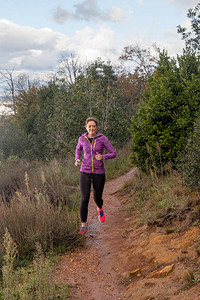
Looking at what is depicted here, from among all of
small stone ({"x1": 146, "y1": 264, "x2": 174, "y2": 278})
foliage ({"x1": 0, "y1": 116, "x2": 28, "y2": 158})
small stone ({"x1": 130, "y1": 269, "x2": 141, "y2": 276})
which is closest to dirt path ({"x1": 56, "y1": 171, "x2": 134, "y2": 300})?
small stone ({"x1": 130, "y1": 269, "x2": 141, "y2": 276})

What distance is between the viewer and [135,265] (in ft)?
14.9

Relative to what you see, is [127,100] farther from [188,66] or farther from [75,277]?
[75,277]

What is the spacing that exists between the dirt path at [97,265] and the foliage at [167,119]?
6.85 ft

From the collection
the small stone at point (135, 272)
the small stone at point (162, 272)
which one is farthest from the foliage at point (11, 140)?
the small stone at point (162, 272)

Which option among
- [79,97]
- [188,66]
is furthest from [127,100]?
[188,66]

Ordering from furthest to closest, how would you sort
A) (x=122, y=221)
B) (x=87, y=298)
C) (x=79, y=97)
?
(x=79, y=97), (x=122, y=221), (x=87, y=298)

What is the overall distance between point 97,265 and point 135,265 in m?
0.65

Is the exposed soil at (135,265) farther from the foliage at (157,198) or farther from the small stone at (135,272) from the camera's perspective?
the foliage at (157,198)

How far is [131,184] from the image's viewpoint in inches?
393

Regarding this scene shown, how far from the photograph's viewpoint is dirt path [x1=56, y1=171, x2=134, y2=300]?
4.04 meters

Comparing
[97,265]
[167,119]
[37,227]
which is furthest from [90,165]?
[167,119]

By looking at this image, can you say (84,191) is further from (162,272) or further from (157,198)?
(162,272)

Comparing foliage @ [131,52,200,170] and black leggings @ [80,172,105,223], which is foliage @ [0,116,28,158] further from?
black leggings @ [80,172,105,223]

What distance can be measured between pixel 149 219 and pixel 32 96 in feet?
86.9
